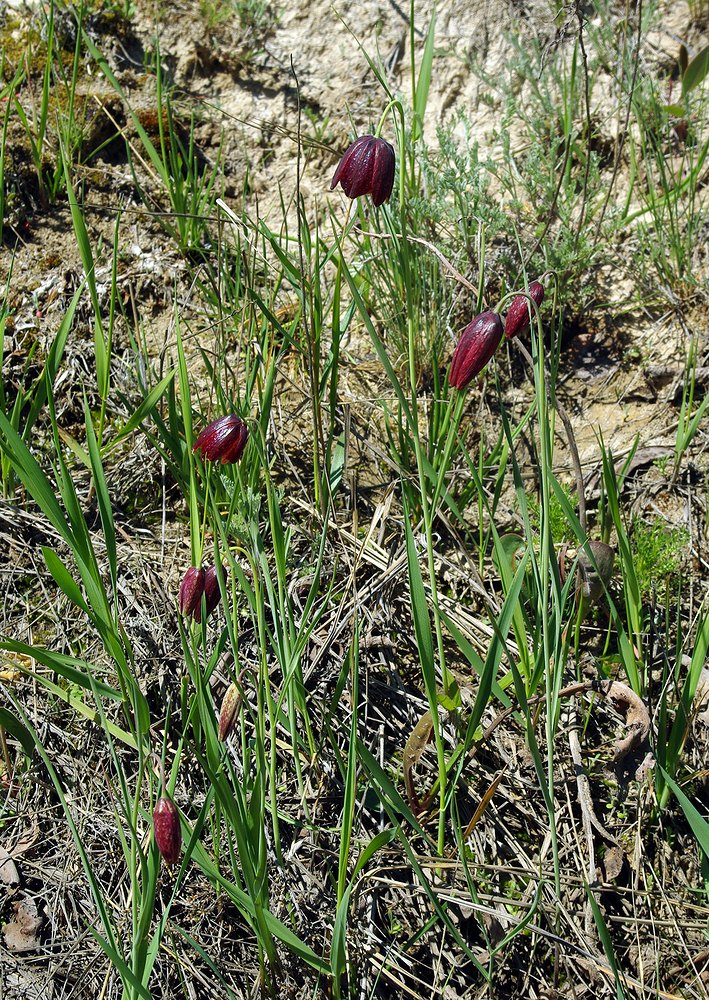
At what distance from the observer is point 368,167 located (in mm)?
1676

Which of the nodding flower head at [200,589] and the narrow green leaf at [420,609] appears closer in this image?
the narrow green leaf at [420,609]

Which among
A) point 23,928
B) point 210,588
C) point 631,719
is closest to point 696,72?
point 631,719

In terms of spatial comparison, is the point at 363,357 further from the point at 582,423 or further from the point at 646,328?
the point at 646,328

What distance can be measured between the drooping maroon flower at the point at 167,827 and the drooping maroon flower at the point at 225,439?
634 millimetres

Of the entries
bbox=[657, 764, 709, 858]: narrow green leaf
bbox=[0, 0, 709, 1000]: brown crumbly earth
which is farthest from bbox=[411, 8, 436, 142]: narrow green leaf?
bbox=[657, 764, 709, 858]: narrow green leaf

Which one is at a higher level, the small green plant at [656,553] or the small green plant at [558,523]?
the small green plant at [558,523]

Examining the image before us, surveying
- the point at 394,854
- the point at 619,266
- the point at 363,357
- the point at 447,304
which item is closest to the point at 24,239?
the point at 363,357

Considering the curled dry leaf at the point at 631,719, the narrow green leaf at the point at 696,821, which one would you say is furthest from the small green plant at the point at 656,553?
the narrow green leaf at the point at 696,821

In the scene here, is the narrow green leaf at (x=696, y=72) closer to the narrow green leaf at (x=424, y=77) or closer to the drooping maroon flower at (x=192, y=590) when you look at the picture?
the narrow green leaf at (x=424, y=77)

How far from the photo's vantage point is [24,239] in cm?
276

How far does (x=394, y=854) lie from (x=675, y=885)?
57 cm

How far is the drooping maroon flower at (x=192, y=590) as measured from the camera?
170cm

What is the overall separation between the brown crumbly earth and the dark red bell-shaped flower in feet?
0.81

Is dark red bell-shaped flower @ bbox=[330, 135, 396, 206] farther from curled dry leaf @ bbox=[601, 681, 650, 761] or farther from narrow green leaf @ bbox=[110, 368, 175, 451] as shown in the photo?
curled dry leaf @ bbox=[601, 681, 650, 761]
